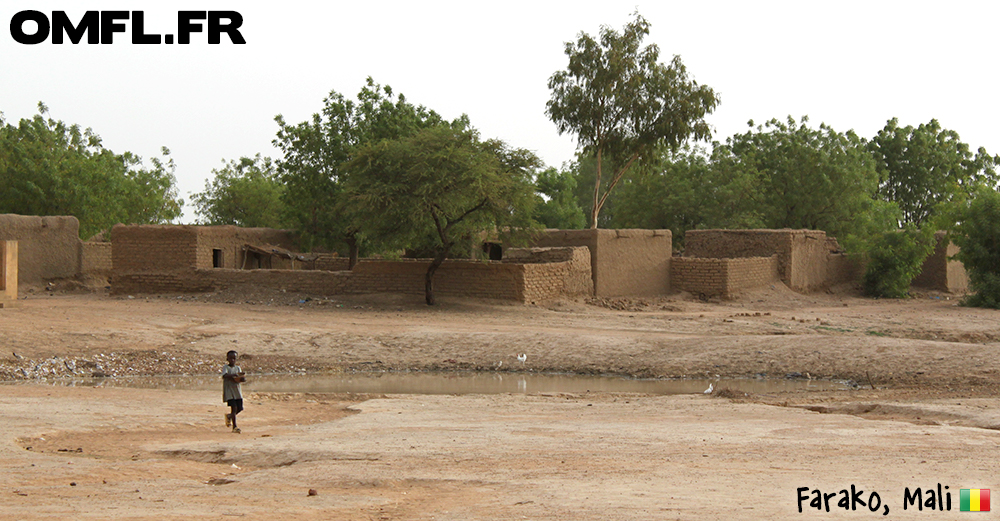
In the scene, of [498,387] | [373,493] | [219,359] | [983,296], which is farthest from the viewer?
[983,296]

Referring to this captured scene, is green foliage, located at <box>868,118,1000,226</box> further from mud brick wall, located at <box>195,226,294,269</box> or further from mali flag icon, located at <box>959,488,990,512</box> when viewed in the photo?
mali flag icon, located at <box>959,488,990,512</box>

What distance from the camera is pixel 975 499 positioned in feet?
17.4

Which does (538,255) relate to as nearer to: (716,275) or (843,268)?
(716,275)

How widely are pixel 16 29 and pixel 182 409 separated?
266 inches

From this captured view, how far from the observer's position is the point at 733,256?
28391mm

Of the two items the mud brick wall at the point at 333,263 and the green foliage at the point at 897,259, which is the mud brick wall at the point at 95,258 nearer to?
the mud brick wall at the point at 333,263

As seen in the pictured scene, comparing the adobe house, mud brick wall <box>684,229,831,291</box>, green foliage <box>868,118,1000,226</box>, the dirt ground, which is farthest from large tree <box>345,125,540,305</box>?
green foliage <box>868,118,1000,226</box>

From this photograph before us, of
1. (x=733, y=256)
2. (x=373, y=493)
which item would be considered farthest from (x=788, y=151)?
(x=373, y=493)

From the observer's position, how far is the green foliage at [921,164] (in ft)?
161

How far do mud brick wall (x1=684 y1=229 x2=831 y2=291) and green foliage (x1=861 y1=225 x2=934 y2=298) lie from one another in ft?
5.35

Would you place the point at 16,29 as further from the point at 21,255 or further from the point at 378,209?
the point at 21,255

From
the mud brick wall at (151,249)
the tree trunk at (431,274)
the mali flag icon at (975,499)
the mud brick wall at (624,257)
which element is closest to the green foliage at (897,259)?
the mud brick wall at (624,257)

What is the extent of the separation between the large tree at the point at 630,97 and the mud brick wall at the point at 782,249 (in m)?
4.45

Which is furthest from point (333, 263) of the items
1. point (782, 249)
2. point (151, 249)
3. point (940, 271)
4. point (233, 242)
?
point (940, 271)
